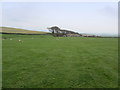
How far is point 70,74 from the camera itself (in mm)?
3590

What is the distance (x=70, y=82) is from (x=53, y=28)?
157ft

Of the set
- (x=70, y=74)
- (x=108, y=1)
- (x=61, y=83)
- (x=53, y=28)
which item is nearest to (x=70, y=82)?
(x=61, y=83)

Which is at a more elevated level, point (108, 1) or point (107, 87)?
point (108, 1)

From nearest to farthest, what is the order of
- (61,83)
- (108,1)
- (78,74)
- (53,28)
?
(61,83), (78,74), (108,1), (53,28)

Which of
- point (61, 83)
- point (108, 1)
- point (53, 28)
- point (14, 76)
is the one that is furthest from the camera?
point (53, 28)

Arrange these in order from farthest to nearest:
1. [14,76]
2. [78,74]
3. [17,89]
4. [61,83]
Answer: [78,74] < [14,76] < [61,83] < [17,89]

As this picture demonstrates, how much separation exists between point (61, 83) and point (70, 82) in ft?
0.91

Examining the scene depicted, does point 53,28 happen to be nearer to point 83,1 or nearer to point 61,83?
point 83,1

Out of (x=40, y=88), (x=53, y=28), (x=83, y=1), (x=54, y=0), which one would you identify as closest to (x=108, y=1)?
(x=83, y=1)

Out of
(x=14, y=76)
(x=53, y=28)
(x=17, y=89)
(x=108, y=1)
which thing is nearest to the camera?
(x=17, y=89)

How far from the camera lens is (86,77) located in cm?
335

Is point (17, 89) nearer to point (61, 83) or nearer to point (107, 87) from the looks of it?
point (61, 83)

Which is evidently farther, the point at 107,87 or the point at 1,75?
the point at 1,75

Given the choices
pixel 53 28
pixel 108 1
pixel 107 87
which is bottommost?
pixel 107 87
